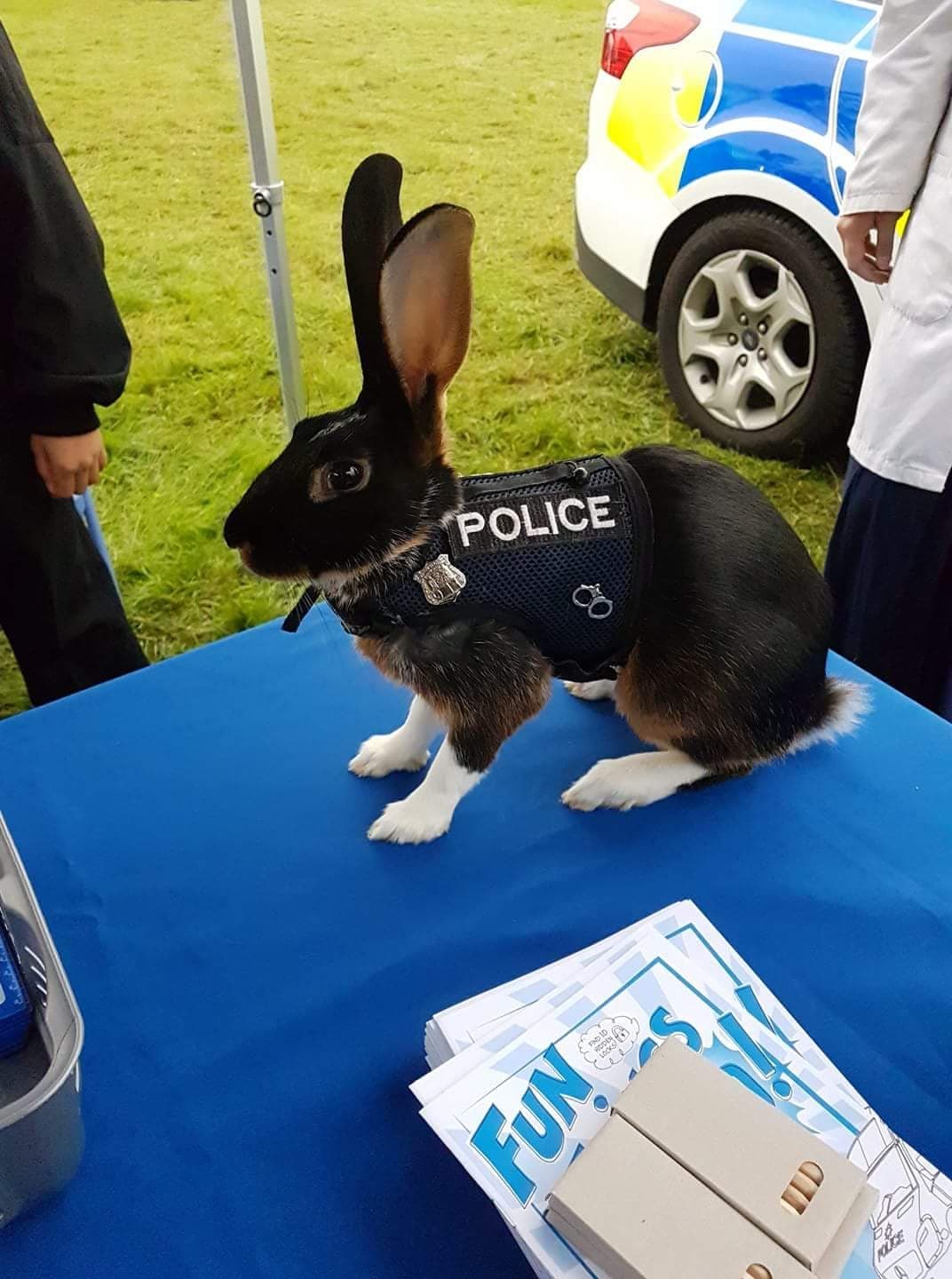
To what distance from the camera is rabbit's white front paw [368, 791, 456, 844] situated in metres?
0.95

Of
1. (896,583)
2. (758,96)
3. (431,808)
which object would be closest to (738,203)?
(758,96)

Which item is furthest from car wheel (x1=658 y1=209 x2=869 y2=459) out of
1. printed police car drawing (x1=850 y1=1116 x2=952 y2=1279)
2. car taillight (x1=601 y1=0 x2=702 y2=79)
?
printed police car drawing (x1=850 y1=1116 x2=952 y2=1279)

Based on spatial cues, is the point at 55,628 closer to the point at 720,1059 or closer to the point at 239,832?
the point at 239,832

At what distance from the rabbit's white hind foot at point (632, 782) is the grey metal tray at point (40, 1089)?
499 mm

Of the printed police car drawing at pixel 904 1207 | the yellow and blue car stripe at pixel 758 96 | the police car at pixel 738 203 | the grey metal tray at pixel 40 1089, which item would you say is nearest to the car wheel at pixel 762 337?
the police car at pixel 738 203

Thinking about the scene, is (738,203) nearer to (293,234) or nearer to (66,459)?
(293,234)

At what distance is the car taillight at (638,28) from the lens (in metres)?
2.12

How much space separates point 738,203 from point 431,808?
168 cm

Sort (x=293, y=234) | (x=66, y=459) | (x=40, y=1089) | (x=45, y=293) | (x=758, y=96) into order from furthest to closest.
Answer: (x=293, y=234) → (x=758, y=96) → (x=66, y=459) → (x=45, y=293) → (x=40, y=1089)

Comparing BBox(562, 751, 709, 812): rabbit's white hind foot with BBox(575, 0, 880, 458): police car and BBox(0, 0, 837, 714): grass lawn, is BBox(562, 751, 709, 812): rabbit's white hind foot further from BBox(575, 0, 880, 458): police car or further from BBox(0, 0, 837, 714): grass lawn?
BBox(575, 0, 880, 458): police car

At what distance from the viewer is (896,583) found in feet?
4.65

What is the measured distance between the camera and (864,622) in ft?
4.86

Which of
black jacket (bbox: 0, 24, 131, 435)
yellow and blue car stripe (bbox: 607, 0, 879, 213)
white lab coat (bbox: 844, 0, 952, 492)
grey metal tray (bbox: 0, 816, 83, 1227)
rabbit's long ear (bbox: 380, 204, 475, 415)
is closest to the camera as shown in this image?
grey metal tray (bbox: 0, 816, 83, 1227)

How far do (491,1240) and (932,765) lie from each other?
0.63 meters
